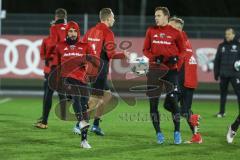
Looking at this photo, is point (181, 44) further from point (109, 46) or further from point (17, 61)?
point (17, 61)

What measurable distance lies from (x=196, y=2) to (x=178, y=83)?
32295 mm

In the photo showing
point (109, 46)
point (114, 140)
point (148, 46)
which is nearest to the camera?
point (148, 46)

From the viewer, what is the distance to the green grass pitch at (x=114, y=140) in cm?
1136

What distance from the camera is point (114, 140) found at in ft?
43.3

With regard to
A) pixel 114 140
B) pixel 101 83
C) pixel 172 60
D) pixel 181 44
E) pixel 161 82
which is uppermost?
pixel 181 44

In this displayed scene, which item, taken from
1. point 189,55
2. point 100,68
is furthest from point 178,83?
point 100,68

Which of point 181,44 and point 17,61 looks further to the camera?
point 17,61

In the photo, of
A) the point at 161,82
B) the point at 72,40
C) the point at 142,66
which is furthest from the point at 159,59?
the point at 142,66

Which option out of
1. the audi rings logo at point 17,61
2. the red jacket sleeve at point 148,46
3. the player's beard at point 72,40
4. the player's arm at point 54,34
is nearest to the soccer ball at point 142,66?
the red jacket sleeve at point 148,46

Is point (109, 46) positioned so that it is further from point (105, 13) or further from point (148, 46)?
point (148, 46)

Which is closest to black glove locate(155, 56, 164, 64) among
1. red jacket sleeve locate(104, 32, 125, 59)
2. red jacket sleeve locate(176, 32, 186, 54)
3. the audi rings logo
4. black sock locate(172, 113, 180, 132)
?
red jacket sleeve locate(176, 32, 186, 54)

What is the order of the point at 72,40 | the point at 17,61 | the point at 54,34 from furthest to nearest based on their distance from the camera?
the point at 17,61
the point at 54,34
the point at 72,40

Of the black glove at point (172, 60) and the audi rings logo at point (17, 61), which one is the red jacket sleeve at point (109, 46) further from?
the audi rings logo at point (17, 61)

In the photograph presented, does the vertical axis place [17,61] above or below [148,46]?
below
